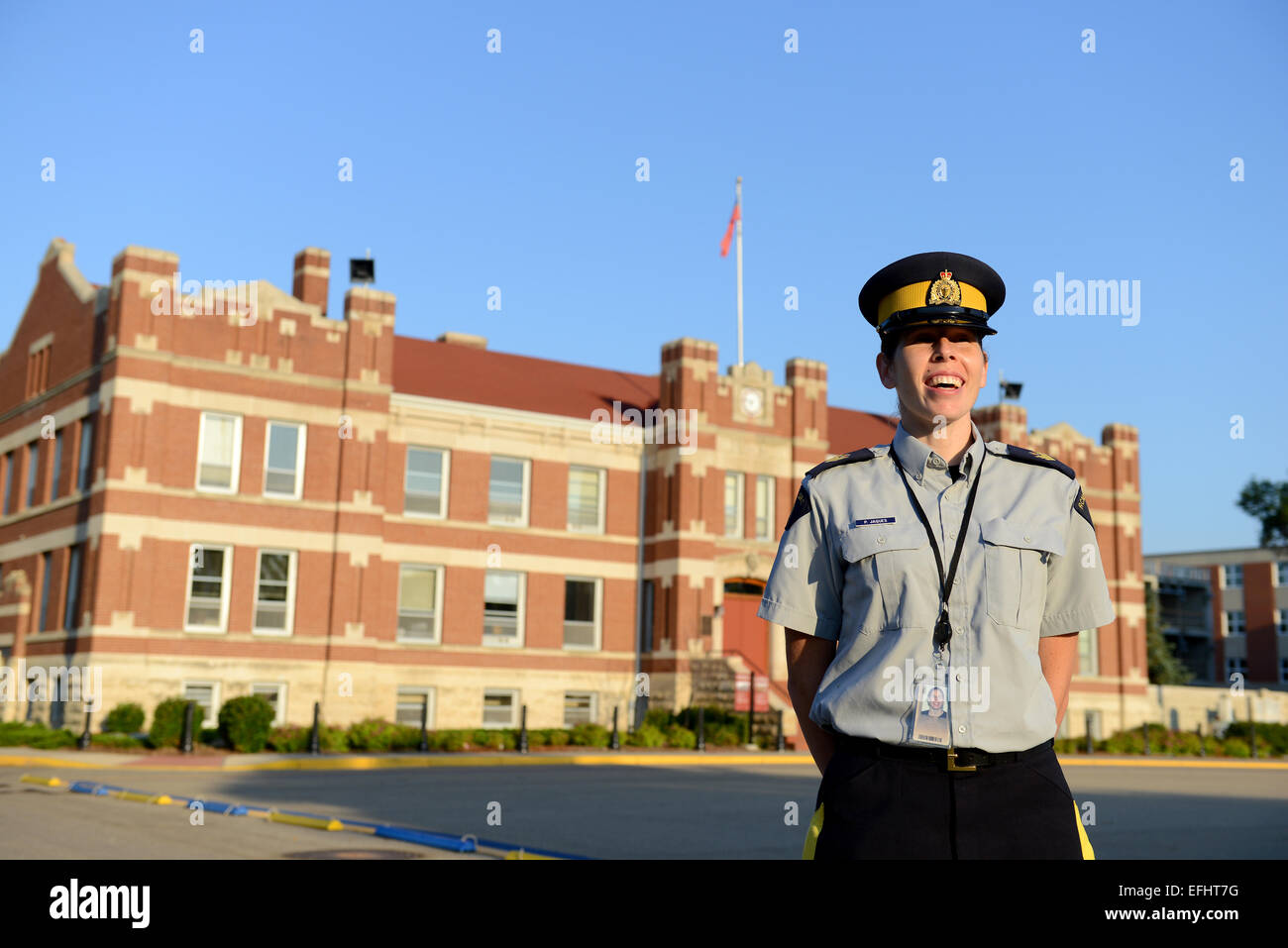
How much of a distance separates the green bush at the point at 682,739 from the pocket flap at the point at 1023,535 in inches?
1120

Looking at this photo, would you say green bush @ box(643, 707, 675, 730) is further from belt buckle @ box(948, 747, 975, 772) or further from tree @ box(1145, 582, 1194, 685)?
tree @ box(1145, 582, 1194, 685)

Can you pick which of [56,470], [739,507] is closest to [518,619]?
[739,507]

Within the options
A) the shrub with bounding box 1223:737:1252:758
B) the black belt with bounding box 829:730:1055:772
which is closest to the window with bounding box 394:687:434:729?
the shrub with bounding box 1223:737:1252:758

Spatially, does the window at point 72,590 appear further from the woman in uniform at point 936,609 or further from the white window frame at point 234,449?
the woman in uniform at point 936,609

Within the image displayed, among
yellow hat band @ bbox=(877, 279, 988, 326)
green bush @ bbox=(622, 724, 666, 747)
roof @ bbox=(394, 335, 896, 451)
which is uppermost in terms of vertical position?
roof @ bbox=(394, 335, 896, 451)

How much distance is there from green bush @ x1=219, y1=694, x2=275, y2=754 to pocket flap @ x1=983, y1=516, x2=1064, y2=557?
25.1m

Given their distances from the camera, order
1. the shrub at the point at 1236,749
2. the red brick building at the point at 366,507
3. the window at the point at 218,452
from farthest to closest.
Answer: the shrub at the point at 1236,749 < the window at the point at 218,452 < the red brick building at the point at 366,507

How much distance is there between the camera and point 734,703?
111 feet

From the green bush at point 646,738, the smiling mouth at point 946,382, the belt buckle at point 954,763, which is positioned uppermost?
the smiling mouth at point 946,382

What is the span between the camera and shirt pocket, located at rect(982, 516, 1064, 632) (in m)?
3.36

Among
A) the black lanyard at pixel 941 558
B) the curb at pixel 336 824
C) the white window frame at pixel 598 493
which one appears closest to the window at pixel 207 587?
the white window frame at pixel 598 493

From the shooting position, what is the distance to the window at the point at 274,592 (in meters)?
32.3

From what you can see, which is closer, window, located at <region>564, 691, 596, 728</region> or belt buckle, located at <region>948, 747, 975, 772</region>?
belt buckle, located at <region>948, 747, 975, 772</region>
